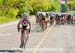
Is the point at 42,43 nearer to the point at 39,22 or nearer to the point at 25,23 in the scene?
the point at 25,23

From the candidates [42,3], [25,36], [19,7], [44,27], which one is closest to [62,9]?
[42,3]

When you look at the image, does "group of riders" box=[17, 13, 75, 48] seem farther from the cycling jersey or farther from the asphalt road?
the asphalt road

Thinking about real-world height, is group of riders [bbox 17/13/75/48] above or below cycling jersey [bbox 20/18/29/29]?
below

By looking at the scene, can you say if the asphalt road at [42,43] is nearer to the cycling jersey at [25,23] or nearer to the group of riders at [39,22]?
the group of riders at [39,22]

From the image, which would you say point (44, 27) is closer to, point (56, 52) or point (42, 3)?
point (56, 52)

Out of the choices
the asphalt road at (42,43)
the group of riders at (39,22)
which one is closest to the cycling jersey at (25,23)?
the group of riders at (39,22)

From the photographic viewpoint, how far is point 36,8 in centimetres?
11769

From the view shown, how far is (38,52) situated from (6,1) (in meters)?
65.7

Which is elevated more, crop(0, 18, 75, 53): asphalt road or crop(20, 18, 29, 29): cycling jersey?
crop(20, 18, 29, 29): cycling jersey

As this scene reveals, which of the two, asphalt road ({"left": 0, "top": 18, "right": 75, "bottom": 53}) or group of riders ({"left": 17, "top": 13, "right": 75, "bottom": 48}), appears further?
group of riders ({"left": 17, "top": 13, "right": 75, "bottom": 48})

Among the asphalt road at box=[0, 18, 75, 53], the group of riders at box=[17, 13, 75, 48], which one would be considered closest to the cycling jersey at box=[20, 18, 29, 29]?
the group of riders at box=[17, 13, 75, 48]

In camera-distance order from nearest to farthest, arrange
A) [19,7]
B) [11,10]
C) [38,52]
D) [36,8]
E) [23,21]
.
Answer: [38,52], [23,21], [11,10], [19,7], [36,8]

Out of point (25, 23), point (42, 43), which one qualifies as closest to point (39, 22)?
point (42, 43)

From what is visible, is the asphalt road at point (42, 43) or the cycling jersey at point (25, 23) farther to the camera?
the cycling jersey at point (25, 23)
